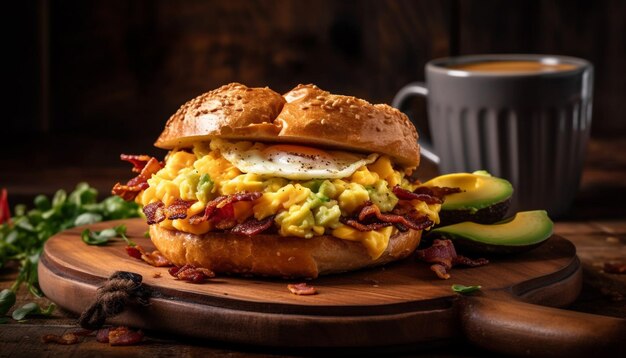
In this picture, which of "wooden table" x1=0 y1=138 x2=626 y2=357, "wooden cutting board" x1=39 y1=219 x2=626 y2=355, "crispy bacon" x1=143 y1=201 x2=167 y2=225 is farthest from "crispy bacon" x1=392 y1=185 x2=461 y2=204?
"crispy bacon" x1=143 y1=201 x2=167 y2=225

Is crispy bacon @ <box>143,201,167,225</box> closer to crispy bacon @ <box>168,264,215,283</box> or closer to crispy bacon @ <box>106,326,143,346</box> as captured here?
crispy bacon @ <box>168,264,215,283</box>

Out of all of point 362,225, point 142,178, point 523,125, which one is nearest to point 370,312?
point 362,225

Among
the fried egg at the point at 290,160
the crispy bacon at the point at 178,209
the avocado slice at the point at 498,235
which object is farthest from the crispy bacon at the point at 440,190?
the crispy bacon at the point at 178,209

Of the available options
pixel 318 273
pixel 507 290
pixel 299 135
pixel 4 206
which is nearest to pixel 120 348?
pixel 318 273

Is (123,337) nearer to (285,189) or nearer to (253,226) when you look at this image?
(253,226)

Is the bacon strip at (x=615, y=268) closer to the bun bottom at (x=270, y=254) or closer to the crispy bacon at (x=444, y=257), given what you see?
the crispy bacon at (x=444, y=257)
